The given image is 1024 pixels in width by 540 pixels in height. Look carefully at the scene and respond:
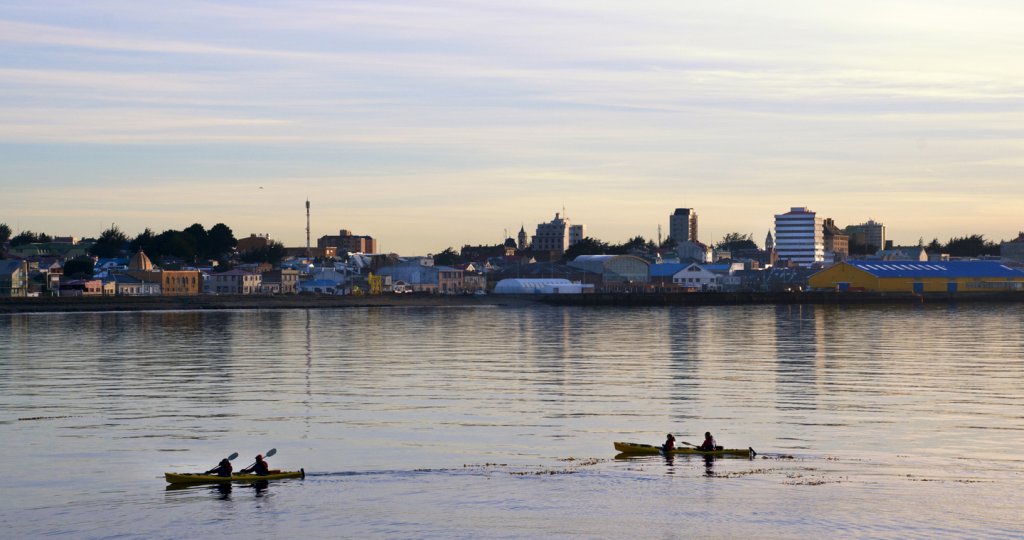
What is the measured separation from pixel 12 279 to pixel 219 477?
172 meters

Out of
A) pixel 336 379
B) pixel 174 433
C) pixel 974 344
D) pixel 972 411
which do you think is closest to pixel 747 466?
pixel 972 411

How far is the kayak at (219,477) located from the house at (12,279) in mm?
170117

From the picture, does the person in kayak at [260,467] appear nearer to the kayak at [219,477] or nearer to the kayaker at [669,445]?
the kayak at [219,477]

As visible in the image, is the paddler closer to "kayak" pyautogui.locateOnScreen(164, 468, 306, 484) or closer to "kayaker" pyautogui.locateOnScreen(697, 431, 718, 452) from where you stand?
"kayak" pyautogui.locateOnScreen(164, 468, 306, 484)

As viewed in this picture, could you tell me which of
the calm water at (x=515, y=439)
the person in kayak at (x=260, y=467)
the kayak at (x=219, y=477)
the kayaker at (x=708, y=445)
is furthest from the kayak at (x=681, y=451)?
the person in kayak at (x=260, y=467)

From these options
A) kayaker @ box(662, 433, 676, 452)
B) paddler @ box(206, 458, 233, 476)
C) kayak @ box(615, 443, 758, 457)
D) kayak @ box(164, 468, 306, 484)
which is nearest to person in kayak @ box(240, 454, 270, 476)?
kayak @ box(164, 468, 306, 484)

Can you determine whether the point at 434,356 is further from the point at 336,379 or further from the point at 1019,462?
the point at 1019,462

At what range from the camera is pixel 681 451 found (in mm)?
38719

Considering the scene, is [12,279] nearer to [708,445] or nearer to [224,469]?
[224,469]

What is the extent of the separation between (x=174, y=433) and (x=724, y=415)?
20769 mm

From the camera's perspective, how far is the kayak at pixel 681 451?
126ft

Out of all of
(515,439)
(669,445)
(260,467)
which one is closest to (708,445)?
(669,445)

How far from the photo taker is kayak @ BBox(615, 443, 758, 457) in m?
38.3

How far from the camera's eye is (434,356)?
79.5 metres
